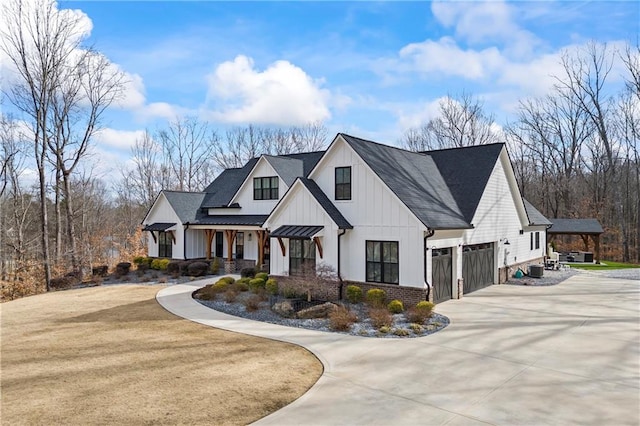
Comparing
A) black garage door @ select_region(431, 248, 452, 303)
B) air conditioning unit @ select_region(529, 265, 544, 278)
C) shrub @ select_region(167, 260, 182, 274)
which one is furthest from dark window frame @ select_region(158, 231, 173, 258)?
air conditioning unit @ select_region(529, 265, 544, 278)

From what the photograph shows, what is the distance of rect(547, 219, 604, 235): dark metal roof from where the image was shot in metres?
31.1

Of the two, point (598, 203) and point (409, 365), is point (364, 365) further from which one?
point (598, 203)

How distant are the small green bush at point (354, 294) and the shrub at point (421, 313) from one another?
2.71 m

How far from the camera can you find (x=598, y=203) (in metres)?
40.1

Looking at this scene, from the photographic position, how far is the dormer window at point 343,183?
16984 mm

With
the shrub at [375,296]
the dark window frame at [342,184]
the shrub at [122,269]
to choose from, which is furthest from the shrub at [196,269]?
the shrub at [375,296]

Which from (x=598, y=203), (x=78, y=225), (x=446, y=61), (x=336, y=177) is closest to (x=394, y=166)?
(x=336, y=177)

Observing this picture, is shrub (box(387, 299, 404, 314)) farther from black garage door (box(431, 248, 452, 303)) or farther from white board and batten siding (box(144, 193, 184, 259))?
white board and batten siding (box(144, 193, 184, 259))

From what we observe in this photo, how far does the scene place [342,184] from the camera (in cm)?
1720

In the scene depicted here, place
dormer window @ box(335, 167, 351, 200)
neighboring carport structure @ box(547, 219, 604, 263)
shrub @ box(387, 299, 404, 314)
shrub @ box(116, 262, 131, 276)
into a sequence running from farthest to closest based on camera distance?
neighboring carport structure @ box(547, 219, 604, 263)
shrub @ box(116, 262, 131, 276)
dormer window @ box(335, 167, 351, 200)
shrub @ box(387, 299, 404, 314)

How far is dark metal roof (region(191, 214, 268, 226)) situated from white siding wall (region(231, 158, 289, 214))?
34 cm

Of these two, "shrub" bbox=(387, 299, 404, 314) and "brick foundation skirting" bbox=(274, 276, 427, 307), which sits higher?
"brick foundation skirting" bbox=(274, 276, 427, 307)

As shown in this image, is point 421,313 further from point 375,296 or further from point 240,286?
point 240,286

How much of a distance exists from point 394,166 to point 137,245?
24991mm
